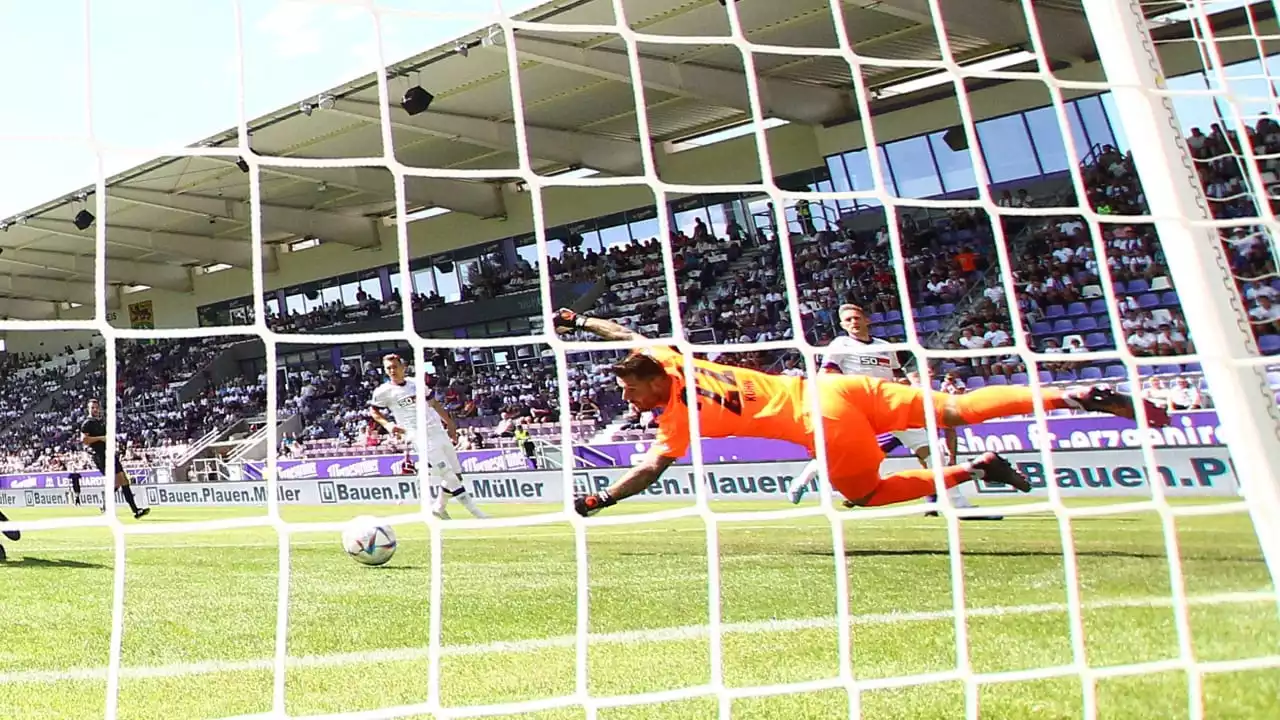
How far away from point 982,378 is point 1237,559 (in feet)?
24.2

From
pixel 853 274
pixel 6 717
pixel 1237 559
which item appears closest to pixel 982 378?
pixel 853 274

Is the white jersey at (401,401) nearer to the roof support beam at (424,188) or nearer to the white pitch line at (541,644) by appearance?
the white pitch line at (541,644)

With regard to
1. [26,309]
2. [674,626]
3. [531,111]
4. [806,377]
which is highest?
[26,309]

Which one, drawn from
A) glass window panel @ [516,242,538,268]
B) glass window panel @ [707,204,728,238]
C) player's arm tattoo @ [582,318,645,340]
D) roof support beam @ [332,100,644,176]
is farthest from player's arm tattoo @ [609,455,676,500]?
glass window panel @ [516,242,538,268]

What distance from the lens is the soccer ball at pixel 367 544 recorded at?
16.2 ft

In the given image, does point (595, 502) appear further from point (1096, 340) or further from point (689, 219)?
point (689, 219)

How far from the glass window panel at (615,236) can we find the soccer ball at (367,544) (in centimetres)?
1301

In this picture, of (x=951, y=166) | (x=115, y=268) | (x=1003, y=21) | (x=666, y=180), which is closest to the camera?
(x=1003, y=21)

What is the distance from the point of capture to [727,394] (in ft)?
14.7

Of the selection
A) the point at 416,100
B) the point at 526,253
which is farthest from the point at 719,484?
the point at 526,253

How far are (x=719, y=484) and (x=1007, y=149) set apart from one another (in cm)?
763

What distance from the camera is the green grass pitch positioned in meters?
2.31

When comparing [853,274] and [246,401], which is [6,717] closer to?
[853,274]

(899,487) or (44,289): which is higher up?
(44,289)
